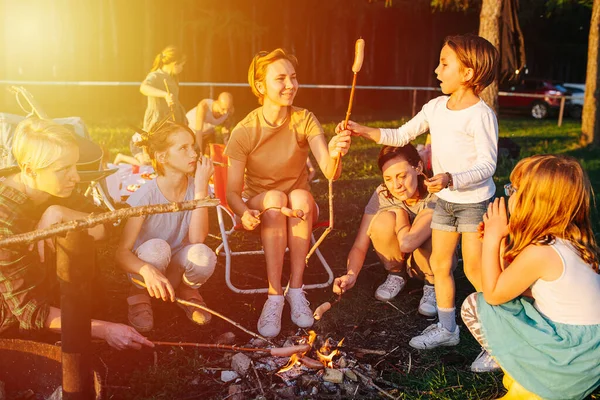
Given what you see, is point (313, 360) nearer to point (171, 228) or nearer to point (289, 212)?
point (289, 212)

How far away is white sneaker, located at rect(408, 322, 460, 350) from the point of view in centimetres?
386

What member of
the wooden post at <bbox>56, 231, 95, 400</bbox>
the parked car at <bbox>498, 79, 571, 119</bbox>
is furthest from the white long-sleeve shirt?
the parked car at <bbox>498, 79, 571, 119</bbox>

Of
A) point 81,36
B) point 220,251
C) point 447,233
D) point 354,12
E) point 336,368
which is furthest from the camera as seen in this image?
point 354,12

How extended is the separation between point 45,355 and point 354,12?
17.4 meters

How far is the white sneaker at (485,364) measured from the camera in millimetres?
3562

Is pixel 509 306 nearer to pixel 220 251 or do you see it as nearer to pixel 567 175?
pixel 567 175

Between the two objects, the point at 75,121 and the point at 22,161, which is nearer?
the point at 22,161

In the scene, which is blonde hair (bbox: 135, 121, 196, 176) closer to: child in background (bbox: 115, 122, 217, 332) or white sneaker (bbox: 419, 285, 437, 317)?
child in background (bbox: 115, 122, 217, 332)

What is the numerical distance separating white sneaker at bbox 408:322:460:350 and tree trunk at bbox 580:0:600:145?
9.94 metres

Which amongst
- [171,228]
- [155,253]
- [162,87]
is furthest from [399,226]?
[162,87]

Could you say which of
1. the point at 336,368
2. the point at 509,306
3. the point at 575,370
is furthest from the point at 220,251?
the point at 575,370

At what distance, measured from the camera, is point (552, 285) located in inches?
116

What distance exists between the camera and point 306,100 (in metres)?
20.1

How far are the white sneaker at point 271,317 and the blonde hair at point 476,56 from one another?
1.76 meters
